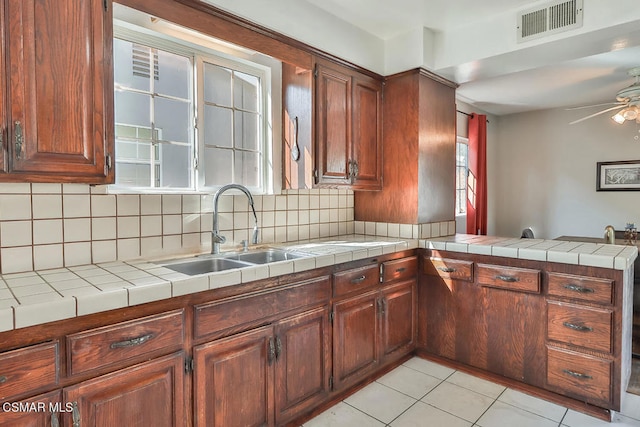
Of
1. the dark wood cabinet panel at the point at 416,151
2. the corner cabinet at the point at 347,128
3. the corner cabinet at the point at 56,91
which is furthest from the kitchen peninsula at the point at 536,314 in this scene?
the corner cabinet at the point at 56,91

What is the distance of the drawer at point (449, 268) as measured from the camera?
248 centimetres

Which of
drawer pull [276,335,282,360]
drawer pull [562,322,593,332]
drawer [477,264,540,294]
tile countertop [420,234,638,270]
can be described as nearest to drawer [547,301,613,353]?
drawer pull [562,322,593,332]

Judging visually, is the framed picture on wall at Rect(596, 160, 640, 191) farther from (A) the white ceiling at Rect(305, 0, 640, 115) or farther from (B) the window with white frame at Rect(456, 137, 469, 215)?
(B) the window with white frame at Rect(456, 137, 469, 215)

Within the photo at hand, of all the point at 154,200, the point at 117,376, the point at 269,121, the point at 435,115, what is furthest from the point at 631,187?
the point at 117,376

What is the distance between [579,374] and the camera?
209 centimetres

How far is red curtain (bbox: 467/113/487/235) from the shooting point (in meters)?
4.80

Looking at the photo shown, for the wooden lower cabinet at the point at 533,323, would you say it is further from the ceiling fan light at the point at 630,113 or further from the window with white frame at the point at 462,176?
the window with white frame at the point at 462,176

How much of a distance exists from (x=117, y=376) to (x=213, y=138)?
1.46 meters

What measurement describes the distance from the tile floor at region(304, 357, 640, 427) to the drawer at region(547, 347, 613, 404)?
117mm

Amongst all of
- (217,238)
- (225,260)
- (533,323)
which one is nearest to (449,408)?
(533,323)

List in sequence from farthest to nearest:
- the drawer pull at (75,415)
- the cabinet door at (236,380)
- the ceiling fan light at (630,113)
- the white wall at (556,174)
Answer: the white wall at (556,174)
the ceiling fan light at (630,113)
the cabinet door at (236,380)
the drawer pull at (75,415)

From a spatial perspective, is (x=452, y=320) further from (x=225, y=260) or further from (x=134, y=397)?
(x=134, y=397)

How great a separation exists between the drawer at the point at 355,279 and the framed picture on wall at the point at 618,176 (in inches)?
161

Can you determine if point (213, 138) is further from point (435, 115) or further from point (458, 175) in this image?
point (458, 175)
